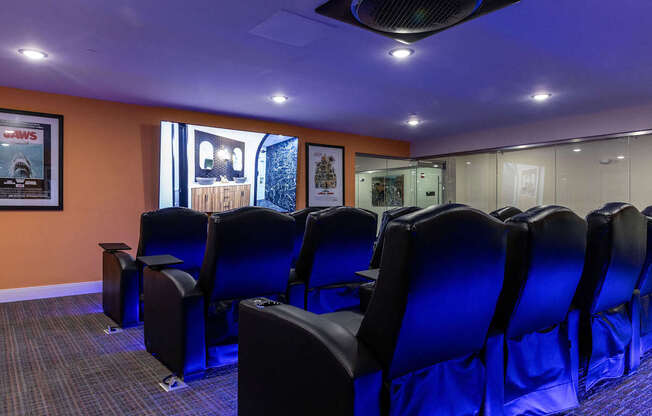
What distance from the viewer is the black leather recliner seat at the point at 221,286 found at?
1.96 metres

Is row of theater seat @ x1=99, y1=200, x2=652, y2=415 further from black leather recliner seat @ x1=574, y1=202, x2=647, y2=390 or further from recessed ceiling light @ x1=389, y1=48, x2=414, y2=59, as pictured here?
recessed ceiling light @ x1=389, y1=48, x2=414, y2=59

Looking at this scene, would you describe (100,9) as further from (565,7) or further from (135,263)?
(565,7)

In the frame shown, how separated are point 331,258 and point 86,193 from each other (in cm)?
395

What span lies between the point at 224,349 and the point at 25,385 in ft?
3.73

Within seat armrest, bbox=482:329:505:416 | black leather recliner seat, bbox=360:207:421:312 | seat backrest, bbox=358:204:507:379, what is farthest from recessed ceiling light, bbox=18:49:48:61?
seat armrest, bbox=482:329:505:416

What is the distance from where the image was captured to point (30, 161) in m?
4.53

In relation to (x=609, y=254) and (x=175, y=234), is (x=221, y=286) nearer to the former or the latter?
(x=175, y=234)

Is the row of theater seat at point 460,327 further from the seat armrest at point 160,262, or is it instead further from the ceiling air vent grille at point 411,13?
the ceiling air vent grille at point 411,13

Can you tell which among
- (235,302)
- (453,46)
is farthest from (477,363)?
(453,46)

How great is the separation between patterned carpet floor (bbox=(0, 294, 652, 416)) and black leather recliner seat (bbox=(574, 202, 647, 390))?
176 mm

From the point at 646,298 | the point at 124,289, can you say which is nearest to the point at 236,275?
the point at 124,289

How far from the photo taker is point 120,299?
10.4ft

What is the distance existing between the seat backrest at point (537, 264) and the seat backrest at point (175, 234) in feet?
7.70

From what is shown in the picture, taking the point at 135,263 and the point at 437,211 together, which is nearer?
the point at 437,211
